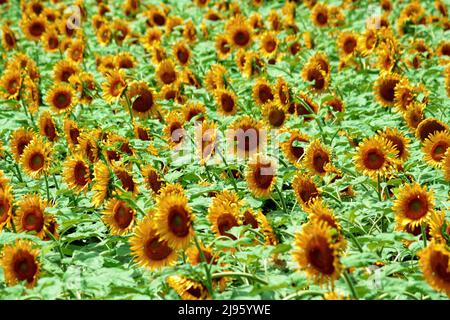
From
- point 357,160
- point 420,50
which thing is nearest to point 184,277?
point 357,160

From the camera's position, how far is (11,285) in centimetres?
330

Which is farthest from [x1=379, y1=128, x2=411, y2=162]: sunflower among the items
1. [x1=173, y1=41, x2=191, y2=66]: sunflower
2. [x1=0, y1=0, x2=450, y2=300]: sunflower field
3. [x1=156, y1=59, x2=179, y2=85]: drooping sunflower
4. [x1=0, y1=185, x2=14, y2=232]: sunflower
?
[x1=173, y1=41, x2=191, y2=66]: sunflower

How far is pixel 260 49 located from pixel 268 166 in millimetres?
2482

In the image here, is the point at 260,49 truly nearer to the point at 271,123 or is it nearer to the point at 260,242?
the point at 271,123

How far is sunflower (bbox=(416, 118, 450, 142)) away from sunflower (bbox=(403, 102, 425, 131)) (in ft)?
0.61

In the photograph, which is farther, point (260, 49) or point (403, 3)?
point (403, 3)

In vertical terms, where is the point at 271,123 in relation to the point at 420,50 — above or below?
below

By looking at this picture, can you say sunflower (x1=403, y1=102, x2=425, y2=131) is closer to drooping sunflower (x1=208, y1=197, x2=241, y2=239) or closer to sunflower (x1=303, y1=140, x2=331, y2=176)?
sunflower (x1=303, y1=140, x2=331, y2=176)

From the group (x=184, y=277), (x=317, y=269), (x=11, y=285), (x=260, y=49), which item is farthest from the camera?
(x=260, y=49)

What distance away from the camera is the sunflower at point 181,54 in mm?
6230

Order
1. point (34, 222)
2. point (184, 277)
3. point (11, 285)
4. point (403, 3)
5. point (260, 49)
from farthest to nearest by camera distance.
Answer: point (403, 3) < point (260, 49) < point (34, 222) < point (11, 285) < point (184, 277)

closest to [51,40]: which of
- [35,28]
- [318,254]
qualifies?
[35,28]

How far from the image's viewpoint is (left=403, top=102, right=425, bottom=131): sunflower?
181 inches
